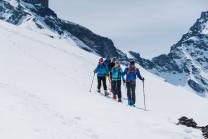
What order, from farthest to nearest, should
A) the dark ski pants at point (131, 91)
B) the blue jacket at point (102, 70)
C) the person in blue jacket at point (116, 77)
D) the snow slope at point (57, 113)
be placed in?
1. the blue jacket at point (102, 70)
2. the person in blue jacket at point (116, 77)
3. the dark ski pants at point (131, 91)
4. the snow slope at point (57, 113)

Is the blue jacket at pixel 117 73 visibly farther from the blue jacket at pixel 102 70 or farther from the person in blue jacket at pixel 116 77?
the blue jacket at pixel 102 70

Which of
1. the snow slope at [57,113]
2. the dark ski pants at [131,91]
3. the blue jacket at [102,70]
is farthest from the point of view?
the blue jacket at [102,70]

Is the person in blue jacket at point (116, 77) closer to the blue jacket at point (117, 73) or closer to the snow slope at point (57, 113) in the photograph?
the blue jacket at point (117, 73)

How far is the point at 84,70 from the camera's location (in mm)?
33594

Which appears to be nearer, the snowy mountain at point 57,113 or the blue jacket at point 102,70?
the snowy mountain at point 57,113

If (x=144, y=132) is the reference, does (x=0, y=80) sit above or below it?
above

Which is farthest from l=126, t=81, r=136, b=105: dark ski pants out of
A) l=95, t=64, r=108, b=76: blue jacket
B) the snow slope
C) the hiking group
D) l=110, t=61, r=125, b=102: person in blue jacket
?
l=95, t=64, r=108, b=76: blue jacket

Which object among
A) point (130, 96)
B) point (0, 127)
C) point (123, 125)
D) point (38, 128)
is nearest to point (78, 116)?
point (123, 125)

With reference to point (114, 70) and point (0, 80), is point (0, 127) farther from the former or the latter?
point (114, 70)

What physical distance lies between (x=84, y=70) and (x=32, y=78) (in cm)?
1138

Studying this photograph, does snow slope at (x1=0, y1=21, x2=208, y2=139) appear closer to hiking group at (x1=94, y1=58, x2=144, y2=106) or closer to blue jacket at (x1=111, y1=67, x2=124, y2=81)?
hiking group at (x1=94, y1=58, x2=144, y2=106)

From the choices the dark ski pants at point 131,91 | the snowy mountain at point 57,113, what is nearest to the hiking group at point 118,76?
the dark ski pants at point 131,91

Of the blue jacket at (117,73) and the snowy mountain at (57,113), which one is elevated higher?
the blue jacket at (117,73)

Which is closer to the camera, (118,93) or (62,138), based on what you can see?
(62,138)
